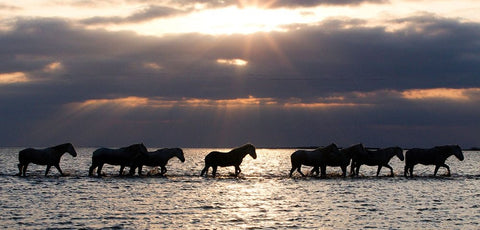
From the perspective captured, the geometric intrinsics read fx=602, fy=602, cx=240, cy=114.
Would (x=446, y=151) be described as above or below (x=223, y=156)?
above

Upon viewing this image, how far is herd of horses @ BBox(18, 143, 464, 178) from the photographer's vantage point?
37812mm

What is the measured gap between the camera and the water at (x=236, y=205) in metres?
19.8

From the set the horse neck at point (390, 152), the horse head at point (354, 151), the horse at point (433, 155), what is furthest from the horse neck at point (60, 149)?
the horse at point (433, 155)

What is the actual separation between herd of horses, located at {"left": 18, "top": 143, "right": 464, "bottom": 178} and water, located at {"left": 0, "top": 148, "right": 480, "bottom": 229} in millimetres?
2103

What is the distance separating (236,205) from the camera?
24812mm

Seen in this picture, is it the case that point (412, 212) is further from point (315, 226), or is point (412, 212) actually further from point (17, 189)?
point (17, 189)

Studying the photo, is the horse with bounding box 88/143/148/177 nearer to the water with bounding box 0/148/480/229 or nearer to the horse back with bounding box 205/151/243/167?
the water with bounding box 0/148/480/229

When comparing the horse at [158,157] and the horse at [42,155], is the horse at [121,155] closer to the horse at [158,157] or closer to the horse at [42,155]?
the horse at [158,157]

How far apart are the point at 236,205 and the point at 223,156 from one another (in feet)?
48.0

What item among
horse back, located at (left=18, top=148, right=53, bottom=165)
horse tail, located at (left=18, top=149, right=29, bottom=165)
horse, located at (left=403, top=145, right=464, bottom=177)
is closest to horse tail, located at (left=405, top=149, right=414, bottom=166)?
horse, located at (left=403, top=145, right=464, bottom=177)

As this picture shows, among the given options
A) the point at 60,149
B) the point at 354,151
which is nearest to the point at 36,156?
the point at 60,149

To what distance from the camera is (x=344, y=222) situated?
2033 cm

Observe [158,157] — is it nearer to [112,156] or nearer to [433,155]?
[112,156]

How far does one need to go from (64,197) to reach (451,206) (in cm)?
1680
